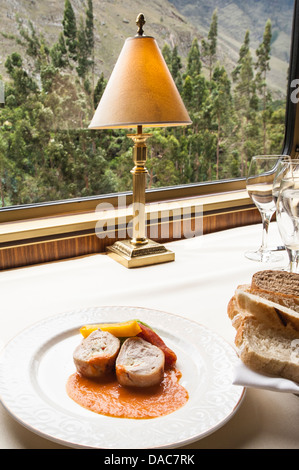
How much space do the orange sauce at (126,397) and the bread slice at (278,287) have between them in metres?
0.21

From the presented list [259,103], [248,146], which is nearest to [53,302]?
[248,146]

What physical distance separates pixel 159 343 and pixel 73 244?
2.42ft

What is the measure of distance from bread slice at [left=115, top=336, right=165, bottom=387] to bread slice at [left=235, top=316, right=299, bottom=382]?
12 cm

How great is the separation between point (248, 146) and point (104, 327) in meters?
1.63

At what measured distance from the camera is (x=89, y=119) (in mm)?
1511

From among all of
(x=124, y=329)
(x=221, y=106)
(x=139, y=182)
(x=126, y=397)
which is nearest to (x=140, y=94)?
(x=139, y=182)

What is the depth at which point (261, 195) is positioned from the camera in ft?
3.84

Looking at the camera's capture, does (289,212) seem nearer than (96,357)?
No

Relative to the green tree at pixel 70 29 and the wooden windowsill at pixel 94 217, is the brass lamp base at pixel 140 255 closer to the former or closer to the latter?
the wooden windowsill at pixel 94 217

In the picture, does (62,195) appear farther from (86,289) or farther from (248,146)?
(248,146)

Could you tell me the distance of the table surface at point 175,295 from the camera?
1.73ft

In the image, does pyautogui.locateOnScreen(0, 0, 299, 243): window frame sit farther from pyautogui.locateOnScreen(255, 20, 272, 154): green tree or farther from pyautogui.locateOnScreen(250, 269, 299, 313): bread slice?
pyautogui.locateOnScreen(250, 269, 299, 313): bread slice

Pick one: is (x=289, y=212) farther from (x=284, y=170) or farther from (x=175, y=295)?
(x=175, y=295)

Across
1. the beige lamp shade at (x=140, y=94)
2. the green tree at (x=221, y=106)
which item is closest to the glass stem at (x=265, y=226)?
the beige lamp shade at (x=140, y=94)
